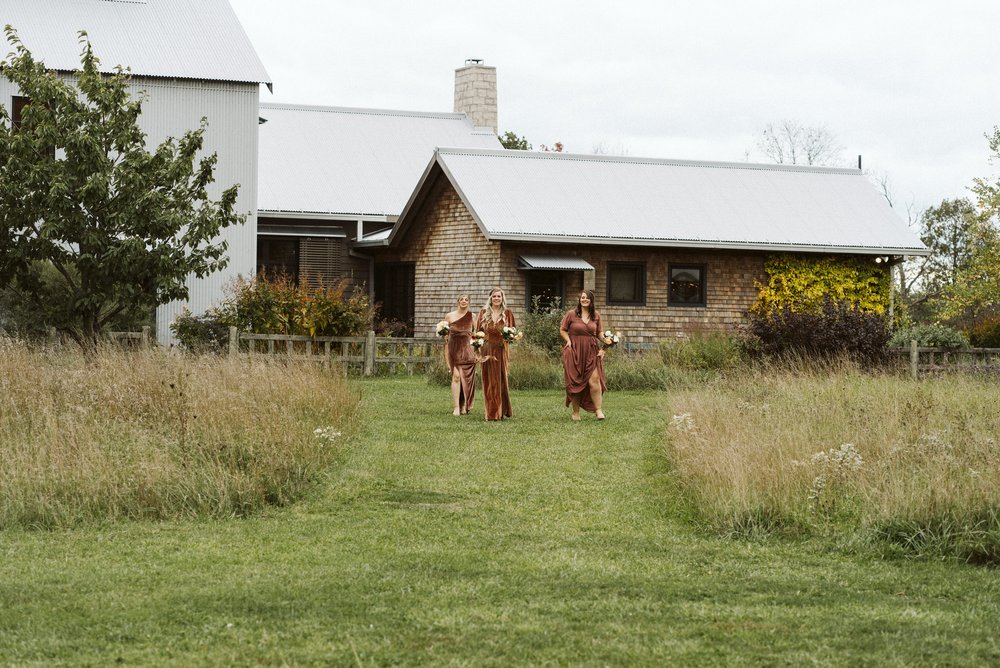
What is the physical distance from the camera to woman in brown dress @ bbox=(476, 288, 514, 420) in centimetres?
1650

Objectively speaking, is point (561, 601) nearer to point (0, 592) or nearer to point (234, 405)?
point (0, 592)

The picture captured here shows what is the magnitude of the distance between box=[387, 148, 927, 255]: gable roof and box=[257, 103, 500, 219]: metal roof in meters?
2.78

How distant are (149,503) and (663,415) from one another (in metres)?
8.02

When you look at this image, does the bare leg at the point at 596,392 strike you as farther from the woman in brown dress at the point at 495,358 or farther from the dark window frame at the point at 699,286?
the dark window frame at the point at 699,286

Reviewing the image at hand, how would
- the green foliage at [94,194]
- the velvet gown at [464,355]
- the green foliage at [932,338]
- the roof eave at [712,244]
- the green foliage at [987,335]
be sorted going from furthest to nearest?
1. the green foliage at [987,335]
2. the roof eave at [712,244]
3. the green foliage at [932,338]
4. the green foliage at [94,194]
5. the velvet gown at [464,355]

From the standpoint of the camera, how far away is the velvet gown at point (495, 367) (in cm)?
1648

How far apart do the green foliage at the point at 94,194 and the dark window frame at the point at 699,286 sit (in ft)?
39.2

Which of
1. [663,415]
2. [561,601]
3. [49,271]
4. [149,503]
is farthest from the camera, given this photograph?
[49,271]

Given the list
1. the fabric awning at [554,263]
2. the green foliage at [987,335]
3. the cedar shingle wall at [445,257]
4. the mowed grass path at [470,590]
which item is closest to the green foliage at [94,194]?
the fabric awning at [554,263]

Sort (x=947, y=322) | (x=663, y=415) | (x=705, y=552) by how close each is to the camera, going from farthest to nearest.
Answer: (x=947, y=322)
(x=663, y=415)
(x=705, y=552)

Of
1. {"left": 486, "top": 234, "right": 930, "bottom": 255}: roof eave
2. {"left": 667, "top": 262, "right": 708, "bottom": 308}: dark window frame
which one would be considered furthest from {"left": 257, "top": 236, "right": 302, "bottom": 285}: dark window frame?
{"left": 667, "top": 262, "right": 708, "bottom": 308}: dark window frame

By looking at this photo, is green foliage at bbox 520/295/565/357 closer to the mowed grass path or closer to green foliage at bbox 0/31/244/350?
green foliage at bbox 0/31/244/350

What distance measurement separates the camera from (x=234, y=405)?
40.6ft

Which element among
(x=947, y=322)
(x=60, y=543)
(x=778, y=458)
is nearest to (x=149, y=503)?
(x=60, y=543)
